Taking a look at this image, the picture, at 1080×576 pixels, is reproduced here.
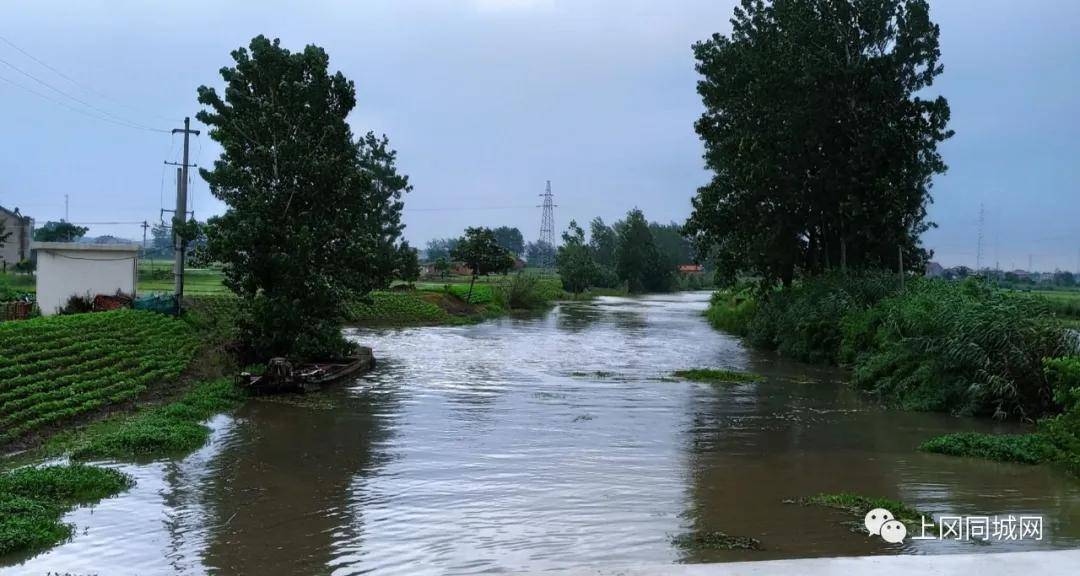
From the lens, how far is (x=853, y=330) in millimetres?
24047

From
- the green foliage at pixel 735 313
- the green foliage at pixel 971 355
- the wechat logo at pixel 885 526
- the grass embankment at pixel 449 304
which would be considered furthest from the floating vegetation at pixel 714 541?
the green foliage at pixel 735 313

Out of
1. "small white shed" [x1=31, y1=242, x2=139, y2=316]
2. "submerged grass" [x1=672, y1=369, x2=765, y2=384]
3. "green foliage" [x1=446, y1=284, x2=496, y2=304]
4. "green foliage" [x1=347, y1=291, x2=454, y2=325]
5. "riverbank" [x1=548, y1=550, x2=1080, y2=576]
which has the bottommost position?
"submerged grass" [x1=672, y1=369, x2=765, y2=384]

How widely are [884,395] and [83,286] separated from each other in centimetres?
2395

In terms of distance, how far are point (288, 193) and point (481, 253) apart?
3264 centimetres

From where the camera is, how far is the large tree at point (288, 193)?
19.4 metres

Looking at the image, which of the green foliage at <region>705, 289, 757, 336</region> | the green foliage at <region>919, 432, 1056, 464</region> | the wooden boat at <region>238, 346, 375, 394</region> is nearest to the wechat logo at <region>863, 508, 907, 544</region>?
the green foliage at <region>919, 432, 1056, 464</region>

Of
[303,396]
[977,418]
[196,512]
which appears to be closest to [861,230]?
[977,418]

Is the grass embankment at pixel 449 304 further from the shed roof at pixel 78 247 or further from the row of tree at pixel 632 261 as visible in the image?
the row of tree at pixel 632 261

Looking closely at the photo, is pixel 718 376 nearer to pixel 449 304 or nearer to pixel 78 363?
pixel 78 363

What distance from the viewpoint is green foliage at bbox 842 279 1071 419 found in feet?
50.4

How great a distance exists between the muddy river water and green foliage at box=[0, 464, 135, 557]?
230mm

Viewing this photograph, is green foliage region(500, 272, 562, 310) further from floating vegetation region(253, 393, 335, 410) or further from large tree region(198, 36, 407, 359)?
floating vegetation region(253, 393, 335, 410)

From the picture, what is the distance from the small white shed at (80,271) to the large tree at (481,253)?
88.3ft

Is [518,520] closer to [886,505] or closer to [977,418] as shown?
[886,505]
